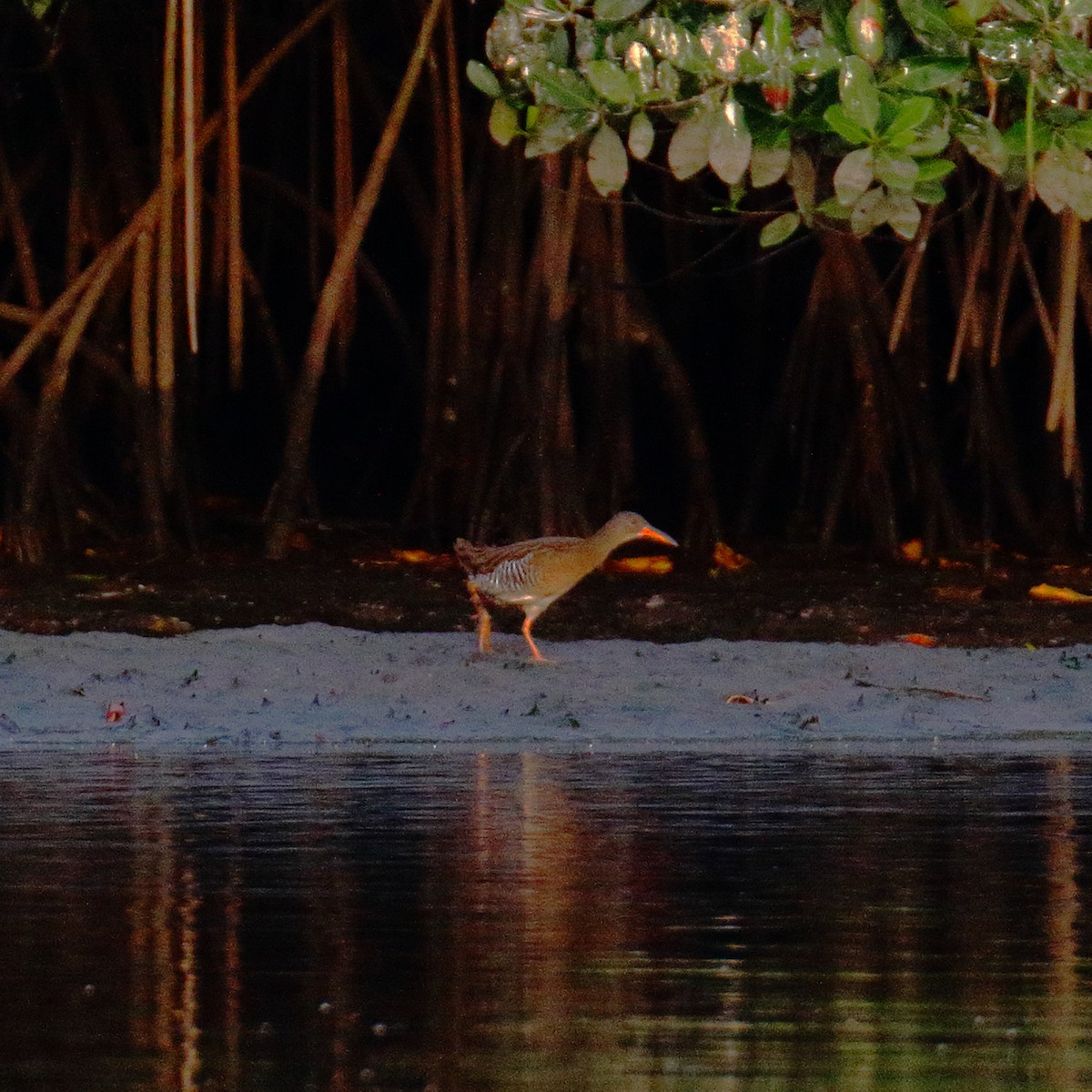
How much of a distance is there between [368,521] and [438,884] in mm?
11020

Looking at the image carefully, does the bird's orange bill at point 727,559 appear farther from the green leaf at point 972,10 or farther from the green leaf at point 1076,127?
the green leaf at point 972,10

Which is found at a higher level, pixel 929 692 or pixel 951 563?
pixel 951 563

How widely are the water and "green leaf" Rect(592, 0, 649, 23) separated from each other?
76.8 inches

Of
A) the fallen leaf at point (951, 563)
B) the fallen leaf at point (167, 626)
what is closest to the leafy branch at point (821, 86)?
the fallen leaf at point (167, 626)

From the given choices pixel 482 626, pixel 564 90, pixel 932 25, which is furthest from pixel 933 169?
pixel 482 626

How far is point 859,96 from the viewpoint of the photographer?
652 centimetres

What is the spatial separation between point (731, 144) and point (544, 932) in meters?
2.13

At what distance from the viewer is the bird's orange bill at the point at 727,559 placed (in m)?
16.0

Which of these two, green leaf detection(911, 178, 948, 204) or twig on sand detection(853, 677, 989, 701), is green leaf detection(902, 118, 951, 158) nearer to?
green leaf detection(911, 178, 948, 204)

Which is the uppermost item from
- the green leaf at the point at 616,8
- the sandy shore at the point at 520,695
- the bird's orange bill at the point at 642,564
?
the green leaf at the point at 616,8

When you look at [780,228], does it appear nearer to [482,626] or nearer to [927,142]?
[927,142]

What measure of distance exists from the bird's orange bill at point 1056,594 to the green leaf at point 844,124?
801 centimetres

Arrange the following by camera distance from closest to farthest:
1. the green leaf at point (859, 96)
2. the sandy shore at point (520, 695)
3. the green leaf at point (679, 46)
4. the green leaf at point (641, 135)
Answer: the green leaf at point (859, 96) → the green leaf at point (679, 46) → the green leaf at point (641, 135) → the sandy shore at point (520, 695)

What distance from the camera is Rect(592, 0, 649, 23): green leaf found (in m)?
6.93
